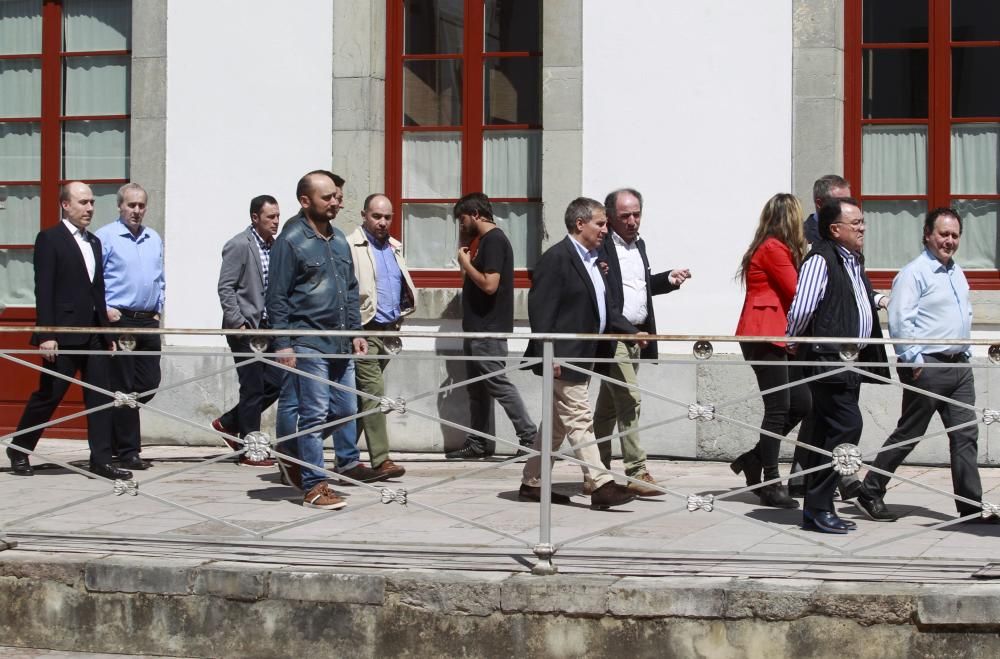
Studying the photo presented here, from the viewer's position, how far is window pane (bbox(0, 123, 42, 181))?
11.5 meters

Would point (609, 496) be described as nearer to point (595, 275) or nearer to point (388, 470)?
point (595, 275)

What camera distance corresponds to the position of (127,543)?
273 inches

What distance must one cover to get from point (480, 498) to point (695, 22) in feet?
11.5

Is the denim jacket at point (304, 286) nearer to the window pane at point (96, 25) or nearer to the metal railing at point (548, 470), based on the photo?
the metal railing at point (548, 470)

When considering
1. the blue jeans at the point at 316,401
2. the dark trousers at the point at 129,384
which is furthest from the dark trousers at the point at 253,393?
the blue jeans at the point at 316,401

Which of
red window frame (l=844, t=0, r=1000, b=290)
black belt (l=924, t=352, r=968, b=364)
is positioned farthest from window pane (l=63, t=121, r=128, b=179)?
black belt (l=924, t=352, r=968, b=364)

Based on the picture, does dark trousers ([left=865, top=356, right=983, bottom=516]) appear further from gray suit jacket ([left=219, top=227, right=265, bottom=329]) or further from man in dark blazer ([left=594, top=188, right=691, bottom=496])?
gray suit jacket ([left=219, top=227, right=265, bottom=329])

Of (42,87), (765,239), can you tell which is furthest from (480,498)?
(42,87)

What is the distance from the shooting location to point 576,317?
25.9ft

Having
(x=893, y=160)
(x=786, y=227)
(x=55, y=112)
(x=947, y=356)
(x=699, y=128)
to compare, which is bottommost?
(x=947, y=356)

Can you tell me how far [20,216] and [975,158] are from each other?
6.67 metres

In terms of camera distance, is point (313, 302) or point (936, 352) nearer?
point (936, 352)

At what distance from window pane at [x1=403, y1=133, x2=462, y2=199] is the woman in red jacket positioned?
3.18 m

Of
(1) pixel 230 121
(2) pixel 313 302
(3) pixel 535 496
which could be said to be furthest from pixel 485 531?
(1) pixel 230 121
